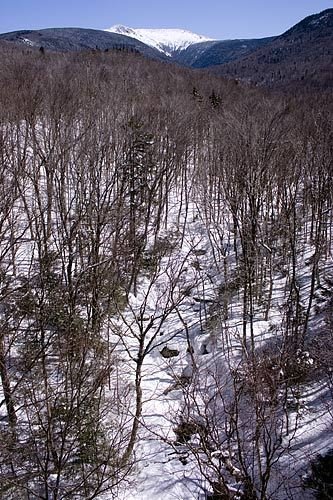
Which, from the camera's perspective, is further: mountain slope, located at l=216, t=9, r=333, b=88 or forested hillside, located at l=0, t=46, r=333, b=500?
mountain slope, located at l=216, t=9, r=333, b=88

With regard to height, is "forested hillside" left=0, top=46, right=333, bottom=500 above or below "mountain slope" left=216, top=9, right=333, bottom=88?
below

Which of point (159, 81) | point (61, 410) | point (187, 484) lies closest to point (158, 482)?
point (187, 484)

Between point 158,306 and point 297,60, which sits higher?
point 297,60

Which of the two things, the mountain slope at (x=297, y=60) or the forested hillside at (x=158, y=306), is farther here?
the mountain slope at (x=297, y=60)

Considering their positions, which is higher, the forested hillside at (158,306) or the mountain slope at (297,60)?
the mountain slope at (297,60)

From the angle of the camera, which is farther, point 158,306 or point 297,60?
point 297,60

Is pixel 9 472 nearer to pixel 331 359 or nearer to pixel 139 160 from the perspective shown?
pixel 331 359

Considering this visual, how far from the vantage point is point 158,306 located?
21516 millimetres

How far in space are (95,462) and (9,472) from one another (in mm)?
2194

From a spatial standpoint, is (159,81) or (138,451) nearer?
(138,451)

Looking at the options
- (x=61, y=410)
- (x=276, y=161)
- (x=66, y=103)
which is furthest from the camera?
(x=66, y=103)

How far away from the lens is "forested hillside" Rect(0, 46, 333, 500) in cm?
1024

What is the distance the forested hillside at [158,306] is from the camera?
10.2m

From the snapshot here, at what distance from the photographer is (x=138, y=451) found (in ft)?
43.3
